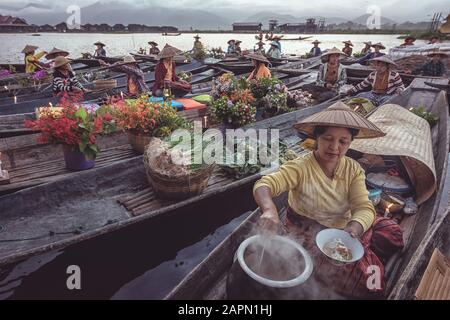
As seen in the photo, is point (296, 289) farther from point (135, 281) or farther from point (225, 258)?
point (135, 281)

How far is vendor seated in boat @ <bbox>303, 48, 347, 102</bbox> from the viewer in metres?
8.68

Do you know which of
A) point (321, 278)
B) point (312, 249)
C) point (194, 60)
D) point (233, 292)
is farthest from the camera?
point (194, 60)

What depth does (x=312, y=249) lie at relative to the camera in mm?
2791

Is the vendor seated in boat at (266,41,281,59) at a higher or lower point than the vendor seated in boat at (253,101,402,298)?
higher

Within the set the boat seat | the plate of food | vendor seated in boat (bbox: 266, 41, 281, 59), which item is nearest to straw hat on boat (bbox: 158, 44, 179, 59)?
the plate of food

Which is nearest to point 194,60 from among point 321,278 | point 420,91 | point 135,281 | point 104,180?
point 420,91

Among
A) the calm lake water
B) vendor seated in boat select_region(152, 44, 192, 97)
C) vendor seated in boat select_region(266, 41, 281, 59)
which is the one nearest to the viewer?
vendor seated in boat select_region(152, 44, 192, 97)

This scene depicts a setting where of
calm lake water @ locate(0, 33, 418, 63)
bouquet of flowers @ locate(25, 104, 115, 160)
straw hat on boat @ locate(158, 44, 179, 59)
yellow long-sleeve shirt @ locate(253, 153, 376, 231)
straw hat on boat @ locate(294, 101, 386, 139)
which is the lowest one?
yellow long-sleeve shirt @ locate(253, 153, 376, 231)

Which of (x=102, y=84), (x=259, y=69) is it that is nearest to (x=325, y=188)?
(x=259, y=69)

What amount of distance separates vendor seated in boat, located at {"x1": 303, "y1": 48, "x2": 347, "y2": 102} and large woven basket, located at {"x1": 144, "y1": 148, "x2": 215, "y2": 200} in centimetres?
581

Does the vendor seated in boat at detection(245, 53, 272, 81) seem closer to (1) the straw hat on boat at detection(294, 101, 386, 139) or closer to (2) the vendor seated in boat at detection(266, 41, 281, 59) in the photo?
(1) the straw hat on boat at detection(294, 101, 386, 139)

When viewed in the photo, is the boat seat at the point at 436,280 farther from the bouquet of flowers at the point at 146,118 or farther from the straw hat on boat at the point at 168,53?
the straw hat on boat at the point at 168,53

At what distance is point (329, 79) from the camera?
353 inches
